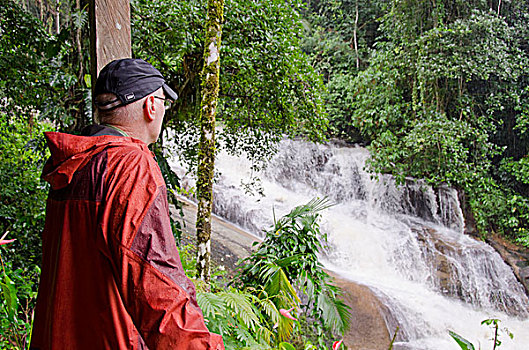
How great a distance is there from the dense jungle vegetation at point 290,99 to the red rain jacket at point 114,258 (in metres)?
1.11

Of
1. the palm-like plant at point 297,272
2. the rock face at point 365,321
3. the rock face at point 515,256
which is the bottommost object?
the rock face at point 515,256

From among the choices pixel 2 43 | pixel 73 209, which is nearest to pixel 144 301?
pixel 73 209

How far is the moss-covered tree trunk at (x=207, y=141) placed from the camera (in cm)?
262

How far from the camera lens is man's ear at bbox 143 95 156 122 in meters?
1.04

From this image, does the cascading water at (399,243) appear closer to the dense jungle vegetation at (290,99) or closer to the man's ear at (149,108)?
the dense jungle vegetation at (290,99)

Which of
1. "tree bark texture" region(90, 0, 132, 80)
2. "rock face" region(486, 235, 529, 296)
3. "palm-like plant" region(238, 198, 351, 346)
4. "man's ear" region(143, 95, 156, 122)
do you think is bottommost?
"rock face" region(486, 235, 529, 296)

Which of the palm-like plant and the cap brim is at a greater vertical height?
the cap brim

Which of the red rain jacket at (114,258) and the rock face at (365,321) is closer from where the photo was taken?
the red rain jacket at (114,258)

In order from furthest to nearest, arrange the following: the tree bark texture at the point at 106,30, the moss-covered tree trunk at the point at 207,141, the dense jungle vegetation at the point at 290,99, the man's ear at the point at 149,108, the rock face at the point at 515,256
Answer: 1. the rock face at the point at 515,256
2. the dense jungle vegetation at the point at 290,99
3. the moss-covered tree trunk at the point at 207,141
4. the tree bark texture at the point at 106,30
5. the man's ear at the point at 149,108

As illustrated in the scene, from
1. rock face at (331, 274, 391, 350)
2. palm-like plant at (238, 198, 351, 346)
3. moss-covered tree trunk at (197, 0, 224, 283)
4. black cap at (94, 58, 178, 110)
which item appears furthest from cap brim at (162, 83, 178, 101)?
rock face at (331, 274, 391, 350)

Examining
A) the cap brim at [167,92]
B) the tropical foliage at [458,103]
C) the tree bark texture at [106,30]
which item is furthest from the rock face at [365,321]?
the cap brim at [167,92]

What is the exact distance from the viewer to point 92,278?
885mm

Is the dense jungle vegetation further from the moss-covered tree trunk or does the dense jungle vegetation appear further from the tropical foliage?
the moss-covered tree trunk

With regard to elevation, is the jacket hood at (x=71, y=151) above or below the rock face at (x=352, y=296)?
above
